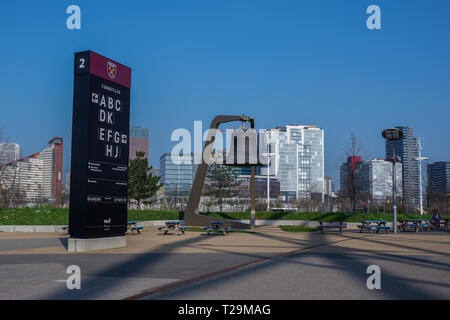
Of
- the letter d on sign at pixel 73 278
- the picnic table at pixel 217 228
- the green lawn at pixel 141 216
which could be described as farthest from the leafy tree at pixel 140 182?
Result: the letter d on sign at pixel 73 278

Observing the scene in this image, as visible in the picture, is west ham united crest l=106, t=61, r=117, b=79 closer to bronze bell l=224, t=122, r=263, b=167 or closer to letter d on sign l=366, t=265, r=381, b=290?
letter d on sign l=366, t=265, r=381, b=290

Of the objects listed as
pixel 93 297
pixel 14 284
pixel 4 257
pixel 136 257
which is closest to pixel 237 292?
pixel 93 297

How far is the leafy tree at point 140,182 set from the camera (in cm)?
4288

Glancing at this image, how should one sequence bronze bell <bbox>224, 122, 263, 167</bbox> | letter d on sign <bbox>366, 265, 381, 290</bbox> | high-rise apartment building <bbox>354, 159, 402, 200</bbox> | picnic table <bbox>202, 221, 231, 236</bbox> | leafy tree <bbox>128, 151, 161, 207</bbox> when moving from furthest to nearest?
1. high-rise apartment building <bbox>354, 159, 402, 200</bbox>
2. leafy tree <bbox>128, 151, 161, 207</bbox>
3. bronze bell <bbox>224, 122, 263, 167</bbox>
4. picnic table <bbox>202, 221, 231, 236</bbox>
5. letter d on sign <bbox>366, 265, 381, 290</bbox>

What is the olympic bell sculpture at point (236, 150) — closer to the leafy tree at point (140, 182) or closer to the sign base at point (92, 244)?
the sign base at point (92, 244)

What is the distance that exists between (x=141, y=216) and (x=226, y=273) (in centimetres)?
2188

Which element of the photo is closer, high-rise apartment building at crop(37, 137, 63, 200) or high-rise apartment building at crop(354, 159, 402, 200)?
high-rise apartment building at crop(354, 159, 402, 200)

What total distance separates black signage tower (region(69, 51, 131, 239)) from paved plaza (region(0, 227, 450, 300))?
3.91 ft

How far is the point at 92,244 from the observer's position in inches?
556

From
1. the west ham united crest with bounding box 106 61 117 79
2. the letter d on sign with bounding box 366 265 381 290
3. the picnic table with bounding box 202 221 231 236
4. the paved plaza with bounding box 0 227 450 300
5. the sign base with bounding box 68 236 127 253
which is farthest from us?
the picnic table with bounding box 202 221 231 236

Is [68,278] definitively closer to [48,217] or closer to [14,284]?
[14,284]

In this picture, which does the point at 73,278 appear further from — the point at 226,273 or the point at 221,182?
the point at 221,182

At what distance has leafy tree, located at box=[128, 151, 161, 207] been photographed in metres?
42.9

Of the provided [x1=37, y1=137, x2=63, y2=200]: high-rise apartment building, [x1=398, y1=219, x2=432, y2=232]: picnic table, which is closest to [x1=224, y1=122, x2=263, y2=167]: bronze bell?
[x1=398, y1=219, x2=432, y2=232]: picnic table
